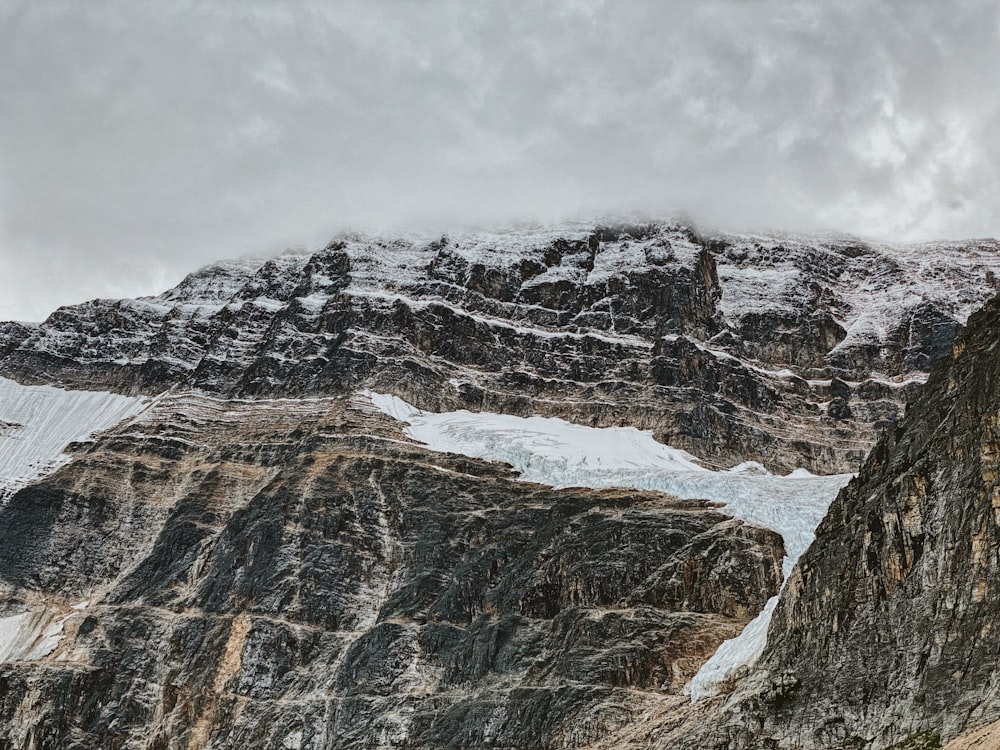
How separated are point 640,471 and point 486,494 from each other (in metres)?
12.0

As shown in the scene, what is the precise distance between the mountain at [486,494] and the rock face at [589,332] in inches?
16.1

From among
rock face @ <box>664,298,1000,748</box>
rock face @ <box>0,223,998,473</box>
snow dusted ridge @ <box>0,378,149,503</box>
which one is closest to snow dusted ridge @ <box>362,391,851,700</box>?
rock face @ <box>0,223,998,473</box>

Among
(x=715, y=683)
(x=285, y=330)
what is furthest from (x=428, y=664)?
(x=285, y=330)

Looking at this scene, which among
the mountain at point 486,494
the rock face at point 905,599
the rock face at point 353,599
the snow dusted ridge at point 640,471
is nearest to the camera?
the rock face at point 905,599

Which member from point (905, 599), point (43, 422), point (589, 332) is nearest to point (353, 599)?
point (905, 599)

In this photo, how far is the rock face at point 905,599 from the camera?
35531 mm

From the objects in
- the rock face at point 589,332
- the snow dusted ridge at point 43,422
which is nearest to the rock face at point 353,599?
the snow dusted ridge at point 43,422

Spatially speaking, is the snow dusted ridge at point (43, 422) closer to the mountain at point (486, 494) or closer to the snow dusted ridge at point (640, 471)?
the mountain at point (486, 494)

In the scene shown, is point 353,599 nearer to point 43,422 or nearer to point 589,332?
point 589,332

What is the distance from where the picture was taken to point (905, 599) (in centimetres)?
3994

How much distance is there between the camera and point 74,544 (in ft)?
314

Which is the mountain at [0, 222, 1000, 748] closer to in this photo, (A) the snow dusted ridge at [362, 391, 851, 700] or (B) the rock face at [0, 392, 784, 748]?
(B) the rock face at [0, 392, 784, 748]

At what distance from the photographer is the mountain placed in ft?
171

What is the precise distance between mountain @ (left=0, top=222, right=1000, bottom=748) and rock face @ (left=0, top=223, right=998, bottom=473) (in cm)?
41
